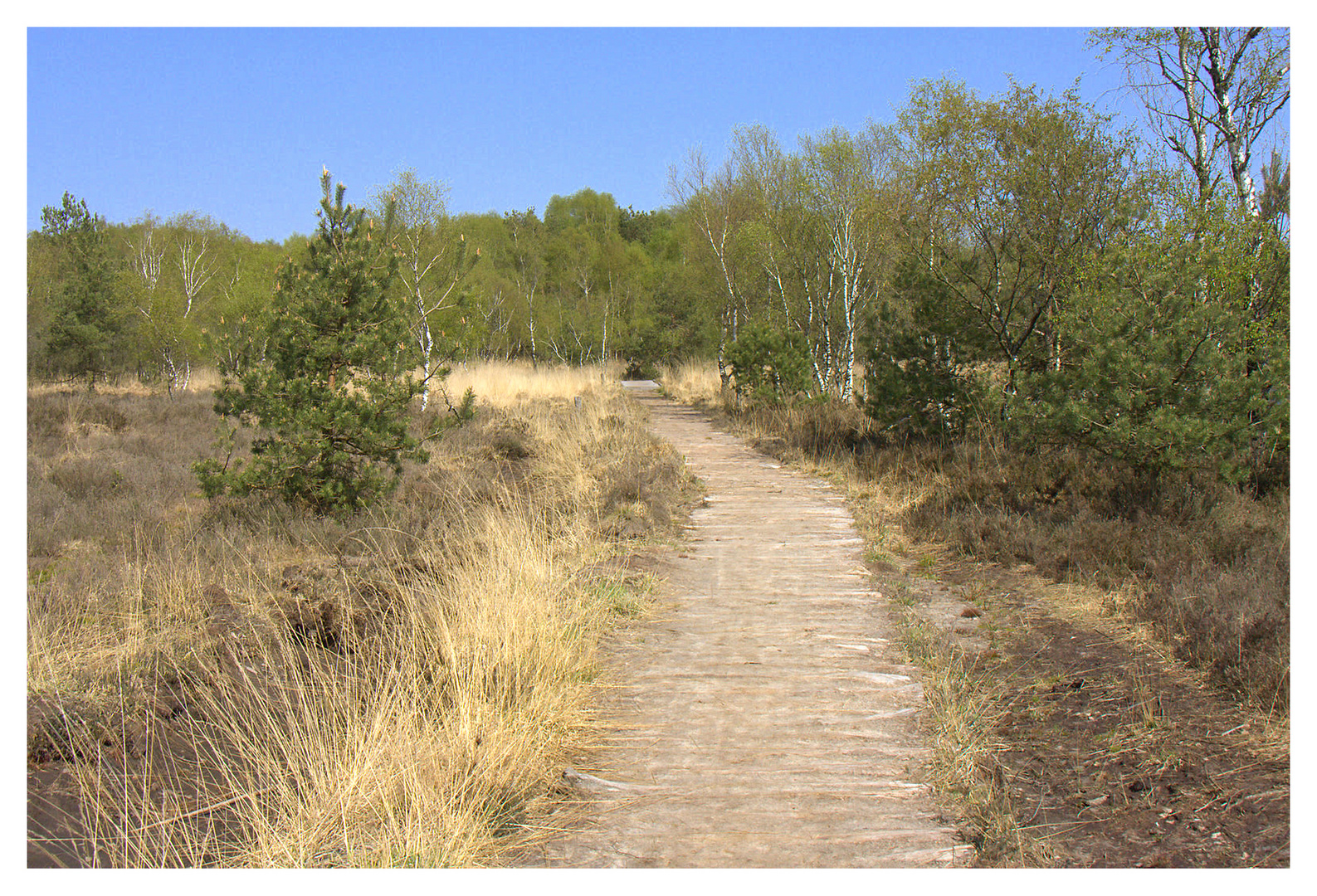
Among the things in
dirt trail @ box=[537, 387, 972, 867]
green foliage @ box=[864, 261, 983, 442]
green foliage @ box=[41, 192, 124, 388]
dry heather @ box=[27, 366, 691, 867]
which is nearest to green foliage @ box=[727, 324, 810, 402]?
green foliage @ box=[864, 261, 983, 442]

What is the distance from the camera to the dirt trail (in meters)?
3.19

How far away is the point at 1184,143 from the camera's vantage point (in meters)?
11.8

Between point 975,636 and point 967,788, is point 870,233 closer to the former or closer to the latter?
point 975,636

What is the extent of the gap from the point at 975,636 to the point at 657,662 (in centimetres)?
213

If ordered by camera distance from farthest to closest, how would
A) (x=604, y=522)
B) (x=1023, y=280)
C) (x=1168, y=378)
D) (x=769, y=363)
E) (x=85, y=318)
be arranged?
(x=85, y=318), (x=769, y=363), (x=1023, y=280), (x=604, y=522), (x=1168, y=378)

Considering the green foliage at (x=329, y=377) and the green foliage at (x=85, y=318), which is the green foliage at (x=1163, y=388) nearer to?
the green foliage at (x=329, y=377)

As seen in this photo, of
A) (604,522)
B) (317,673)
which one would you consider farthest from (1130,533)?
(317,673)

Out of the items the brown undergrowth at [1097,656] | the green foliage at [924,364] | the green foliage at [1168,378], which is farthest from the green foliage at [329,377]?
the green foliage at [924,364]

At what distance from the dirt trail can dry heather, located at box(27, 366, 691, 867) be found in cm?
30

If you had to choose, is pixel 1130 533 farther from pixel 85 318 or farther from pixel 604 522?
pixel 85 318

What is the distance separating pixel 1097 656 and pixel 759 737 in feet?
8.30

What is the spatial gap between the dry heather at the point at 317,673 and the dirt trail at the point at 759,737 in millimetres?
303

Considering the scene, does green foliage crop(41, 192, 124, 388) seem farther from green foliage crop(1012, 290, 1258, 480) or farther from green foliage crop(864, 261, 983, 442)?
green foliage crop(1012, 290, 1258, 480)

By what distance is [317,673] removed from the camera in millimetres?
4145
